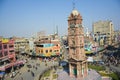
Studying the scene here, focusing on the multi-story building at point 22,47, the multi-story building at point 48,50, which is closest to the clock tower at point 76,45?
the multi-story building at point 48,50

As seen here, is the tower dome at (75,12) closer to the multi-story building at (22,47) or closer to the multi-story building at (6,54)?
the multi-story building at (6,54)

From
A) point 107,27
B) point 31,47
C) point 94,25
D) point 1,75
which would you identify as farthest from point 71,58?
point 94,25

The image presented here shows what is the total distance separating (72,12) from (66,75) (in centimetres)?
1482

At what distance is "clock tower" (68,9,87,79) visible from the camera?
37688 mm

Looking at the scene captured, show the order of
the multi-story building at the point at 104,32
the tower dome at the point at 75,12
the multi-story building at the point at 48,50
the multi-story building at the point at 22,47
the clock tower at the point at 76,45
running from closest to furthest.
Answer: the clock tower at the point at 76,45 < the tower dome at the point at 75,12 < the multi-story building at the point at 48,50 < the multi-story building at the point at 22,47 < the multi-story building at the point at 104,32

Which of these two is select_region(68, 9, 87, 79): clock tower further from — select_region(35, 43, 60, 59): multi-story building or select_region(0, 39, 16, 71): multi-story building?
select_region(35, 43, 60, 59): multi-story building

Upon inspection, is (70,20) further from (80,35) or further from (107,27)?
(107,27)

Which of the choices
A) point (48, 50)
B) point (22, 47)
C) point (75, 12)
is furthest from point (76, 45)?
point (22, 47)

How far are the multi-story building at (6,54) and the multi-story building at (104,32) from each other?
63.5 m

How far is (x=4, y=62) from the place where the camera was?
5162 centimetres

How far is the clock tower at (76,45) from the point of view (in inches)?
1484

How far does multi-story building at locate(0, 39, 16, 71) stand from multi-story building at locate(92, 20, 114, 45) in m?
63.5

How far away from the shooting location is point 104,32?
127 m

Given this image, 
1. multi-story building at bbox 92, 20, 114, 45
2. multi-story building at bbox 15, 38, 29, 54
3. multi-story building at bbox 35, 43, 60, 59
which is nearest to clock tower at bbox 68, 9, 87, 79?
multi-story building at bbox 35, 43, 60, 59
